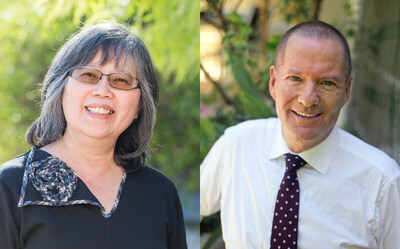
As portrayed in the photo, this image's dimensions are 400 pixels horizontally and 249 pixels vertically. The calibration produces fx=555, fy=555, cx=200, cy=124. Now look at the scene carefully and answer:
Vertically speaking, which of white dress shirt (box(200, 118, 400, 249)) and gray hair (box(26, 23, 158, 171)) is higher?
gray hair (box(26, 23, 158, 171))

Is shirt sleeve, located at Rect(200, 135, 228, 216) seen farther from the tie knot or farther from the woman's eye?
the woman's eye

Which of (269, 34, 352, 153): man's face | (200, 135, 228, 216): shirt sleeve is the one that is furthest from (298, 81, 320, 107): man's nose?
(200, 135, 228, 216): shirt sleeve

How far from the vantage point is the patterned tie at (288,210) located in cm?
212

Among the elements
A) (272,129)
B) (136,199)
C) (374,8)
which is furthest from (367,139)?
(136,199)

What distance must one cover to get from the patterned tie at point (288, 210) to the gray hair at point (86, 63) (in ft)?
1.96

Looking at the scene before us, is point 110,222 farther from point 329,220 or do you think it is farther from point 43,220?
point 329,220

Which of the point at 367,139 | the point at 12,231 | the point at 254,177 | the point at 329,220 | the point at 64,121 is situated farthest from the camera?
Answer: the point at 367,139

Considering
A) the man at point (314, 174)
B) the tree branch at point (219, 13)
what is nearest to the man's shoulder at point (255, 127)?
the man at point (314, 174)

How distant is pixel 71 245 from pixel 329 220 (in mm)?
975

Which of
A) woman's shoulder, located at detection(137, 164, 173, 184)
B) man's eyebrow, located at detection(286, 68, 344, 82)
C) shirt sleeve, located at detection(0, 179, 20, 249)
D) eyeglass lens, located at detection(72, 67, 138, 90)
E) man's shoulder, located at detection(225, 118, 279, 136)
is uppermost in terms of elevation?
man's eyebrow, located at detection(286, 68, 344, 82)

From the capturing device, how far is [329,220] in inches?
83.3

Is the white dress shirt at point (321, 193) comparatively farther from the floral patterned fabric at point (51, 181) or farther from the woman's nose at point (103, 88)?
the woman's nose at point (103, 88)

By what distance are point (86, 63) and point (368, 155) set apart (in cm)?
112

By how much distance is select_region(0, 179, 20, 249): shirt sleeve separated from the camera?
5.32ft
